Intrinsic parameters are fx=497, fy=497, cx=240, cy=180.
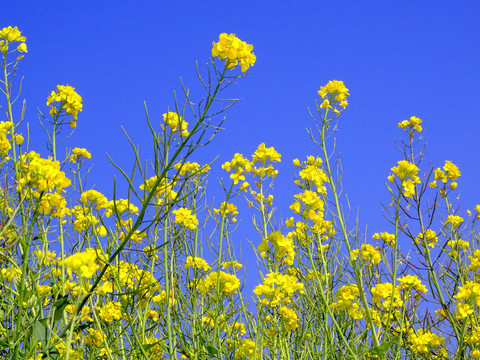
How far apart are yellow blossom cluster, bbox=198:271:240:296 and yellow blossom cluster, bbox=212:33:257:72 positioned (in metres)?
1.17

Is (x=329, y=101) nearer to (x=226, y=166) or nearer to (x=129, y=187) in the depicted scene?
(x=226, y=166)

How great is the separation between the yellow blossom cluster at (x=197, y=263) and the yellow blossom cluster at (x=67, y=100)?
942 mm

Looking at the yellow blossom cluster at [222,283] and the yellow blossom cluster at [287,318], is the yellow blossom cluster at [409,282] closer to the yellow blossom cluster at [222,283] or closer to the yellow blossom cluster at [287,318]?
the yellow blossom cluster at [287,318]

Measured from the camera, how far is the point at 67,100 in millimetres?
2447

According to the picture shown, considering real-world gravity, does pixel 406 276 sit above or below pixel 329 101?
below

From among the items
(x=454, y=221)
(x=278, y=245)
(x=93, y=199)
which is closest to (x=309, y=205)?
(x=278, y=245)

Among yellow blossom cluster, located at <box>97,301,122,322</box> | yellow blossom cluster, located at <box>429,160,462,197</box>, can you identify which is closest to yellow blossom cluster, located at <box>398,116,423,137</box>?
yellow blossom cluster, located at <box>429,160,462,197</box>

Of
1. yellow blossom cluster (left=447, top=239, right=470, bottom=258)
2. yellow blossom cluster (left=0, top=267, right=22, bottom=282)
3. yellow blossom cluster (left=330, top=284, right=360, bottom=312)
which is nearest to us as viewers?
yellow blossom cluster (left=0, top=267, right=22, bottom=282)

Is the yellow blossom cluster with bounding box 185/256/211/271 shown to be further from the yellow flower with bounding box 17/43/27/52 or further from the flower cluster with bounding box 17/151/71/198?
the yellow flower with bounding box 17/43/27/52

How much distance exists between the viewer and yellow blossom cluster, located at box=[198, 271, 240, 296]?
2.47m

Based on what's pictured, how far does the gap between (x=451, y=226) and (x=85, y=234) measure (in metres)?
2.68

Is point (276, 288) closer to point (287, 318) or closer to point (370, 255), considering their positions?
point (287, 318)

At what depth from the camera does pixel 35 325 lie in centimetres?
179

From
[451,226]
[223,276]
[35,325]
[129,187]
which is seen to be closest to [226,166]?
[223,276]
